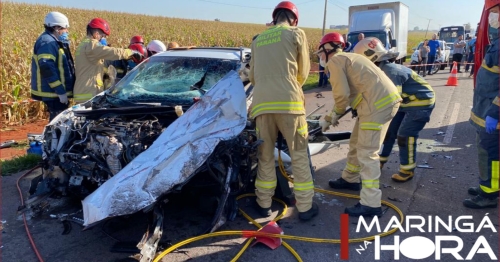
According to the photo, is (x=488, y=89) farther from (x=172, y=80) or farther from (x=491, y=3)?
(x=172, y=80)

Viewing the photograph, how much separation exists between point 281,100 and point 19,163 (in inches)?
154

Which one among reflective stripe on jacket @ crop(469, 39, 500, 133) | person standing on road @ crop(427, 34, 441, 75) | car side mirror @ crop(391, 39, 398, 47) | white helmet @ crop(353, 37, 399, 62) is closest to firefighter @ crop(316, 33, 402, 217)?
white helmet @ crop(353, 37, 399, 62)

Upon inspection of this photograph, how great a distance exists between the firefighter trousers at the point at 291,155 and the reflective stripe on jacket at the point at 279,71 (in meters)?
0.10

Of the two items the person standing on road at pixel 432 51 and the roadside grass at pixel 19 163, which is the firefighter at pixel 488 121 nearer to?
the roadside grass at pixel 19 163

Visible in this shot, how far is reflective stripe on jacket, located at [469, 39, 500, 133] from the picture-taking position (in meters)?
3.78

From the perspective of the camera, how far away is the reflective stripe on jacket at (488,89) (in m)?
3.78

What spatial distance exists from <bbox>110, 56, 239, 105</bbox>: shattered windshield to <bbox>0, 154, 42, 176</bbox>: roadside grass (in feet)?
5.72

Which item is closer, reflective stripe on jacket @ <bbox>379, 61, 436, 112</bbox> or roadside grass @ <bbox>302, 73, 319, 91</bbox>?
reflective stripe on jacket @ <bbox>379, 61, 436, 112</bbox>

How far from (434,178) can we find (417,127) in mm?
707

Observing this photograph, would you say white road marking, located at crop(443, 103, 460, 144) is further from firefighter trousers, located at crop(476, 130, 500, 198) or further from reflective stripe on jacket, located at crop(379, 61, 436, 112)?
firefighter trousers, located at crop(476, 130, 500, 198)

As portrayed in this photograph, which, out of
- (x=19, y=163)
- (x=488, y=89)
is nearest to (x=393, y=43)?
(x=488, y=89)

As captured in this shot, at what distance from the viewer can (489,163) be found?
13.1 feet

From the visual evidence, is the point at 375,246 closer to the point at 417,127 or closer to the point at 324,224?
the point at 324,224

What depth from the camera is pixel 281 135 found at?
394cm
